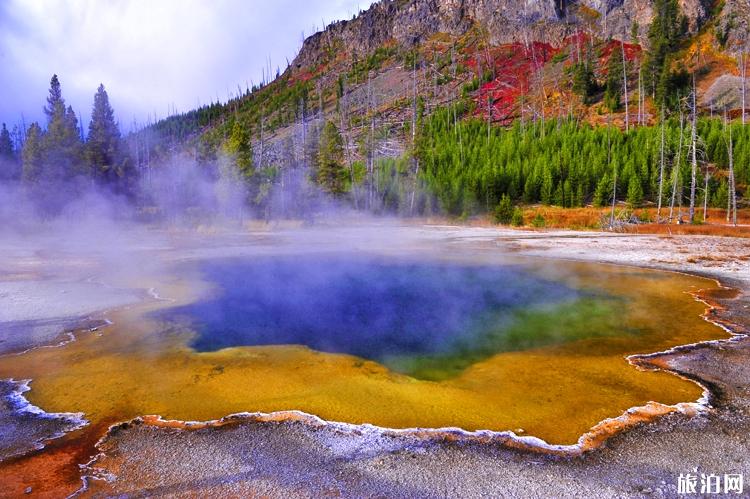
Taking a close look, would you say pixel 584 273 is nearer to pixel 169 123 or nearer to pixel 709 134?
pixel 709 134

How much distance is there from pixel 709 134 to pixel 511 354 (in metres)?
48.3

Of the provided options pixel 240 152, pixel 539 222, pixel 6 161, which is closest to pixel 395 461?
pixel 539 222

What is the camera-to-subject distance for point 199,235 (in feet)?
103

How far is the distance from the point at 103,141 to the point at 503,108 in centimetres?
5507

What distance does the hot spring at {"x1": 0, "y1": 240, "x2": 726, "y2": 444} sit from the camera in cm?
598

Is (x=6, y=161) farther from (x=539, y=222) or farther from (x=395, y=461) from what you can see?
(x=395, y=461)

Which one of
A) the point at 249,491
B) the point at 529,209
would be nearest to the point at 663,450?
the point at 249,491

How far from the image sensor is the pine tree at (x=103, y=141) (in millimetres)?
41875

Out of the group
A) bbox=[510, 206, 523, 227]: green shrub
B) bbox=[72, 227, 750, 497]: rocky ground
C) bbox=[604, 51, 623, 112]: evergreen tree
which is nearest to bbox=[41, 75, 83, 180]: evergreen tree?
bbox=[510, 206, 523, 227]: green shrub

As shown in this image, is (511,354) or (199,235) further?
(199,235)

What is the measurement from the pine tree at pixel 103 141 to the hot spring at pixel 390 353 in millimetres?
33707

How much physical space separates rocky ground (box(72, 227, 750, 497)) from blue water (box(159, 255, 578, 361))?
320 centimetres

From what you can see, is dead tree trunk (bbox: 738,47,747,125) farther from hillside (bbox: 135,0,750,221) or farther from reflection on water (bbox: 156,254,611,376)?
reflection on water (bbox: 156,254,611,376)

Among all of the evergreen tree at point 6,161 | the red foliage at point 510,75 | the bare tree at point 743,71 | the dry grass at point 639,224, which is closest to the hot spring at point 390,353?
the dry grass at point 639,224
